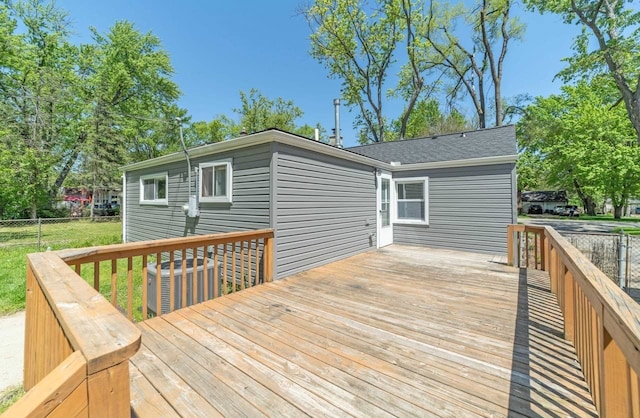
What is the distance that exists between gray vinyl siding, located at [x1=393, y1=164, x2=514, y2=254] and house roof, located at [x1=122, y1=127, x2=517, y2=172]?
0.23m

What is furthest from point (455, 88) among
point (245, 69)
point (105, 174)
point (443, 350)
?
point (105, 174)

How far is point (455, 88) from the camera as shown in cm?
1783

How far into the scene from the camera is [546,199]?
118 feet

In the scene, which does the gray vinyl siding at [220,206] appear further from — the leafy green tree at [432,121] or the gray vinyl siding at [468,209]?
the leafy green tree at [432,121]

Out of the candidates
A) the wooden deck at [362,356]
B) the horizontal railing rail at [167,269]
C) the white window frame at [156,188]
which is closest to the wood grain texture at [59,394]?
the wooden deck at [362,356]

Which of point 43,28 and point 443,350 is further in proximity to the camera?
point 43,28

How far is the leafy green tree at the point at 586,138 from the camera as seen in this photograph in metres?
16.4

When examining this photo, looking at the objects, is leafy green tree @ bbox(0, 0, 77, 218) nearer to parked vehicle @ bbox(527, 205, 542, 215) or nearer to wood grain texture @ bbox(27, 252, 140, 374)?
wood grain texture @ bbox(27, 252, 140, 374)

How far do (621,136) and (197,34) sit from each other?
A: 25587mm

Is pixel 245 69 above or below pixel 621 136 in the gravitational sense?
above

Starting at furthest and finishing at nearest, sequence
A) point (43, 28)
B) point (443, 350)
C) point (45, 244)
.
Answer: point (43, 28), point (45, 244), point (443, 350)

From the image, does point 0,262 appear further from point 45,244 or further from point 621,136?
point 621,136

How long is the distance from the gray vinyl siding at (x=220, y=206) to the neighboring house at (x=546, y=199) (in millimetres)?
42454

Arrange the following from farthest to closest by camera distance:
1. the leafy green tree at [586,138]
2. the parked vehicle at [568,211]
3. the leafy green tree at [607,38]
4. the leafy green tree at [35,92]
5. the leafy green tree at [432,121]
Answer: the parked vehicle at [568,211]
the leafy green tree at [432,121]
the leafy green tree at [586,138]
the leafy green tree at [35,92]
the leafy green tree at [607,38]
